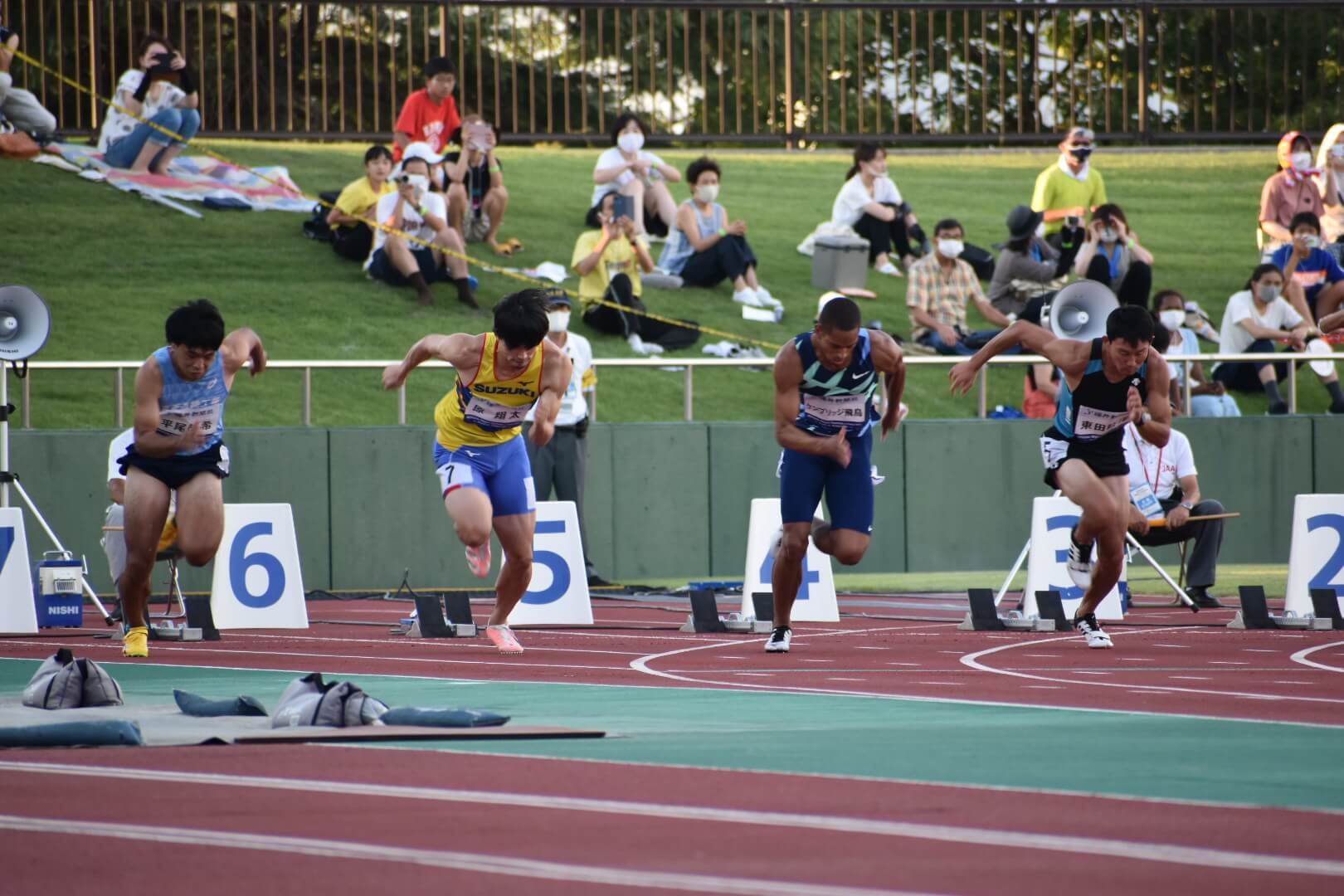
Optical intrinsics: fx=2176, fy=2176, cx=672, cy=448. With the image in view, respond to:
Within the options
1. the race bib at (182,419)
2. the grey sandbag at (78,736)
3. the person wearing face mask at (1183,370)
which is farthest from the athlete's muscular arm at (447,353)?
the person wearing face mask at (1183,370)

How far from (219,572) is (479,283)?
947 centimetres

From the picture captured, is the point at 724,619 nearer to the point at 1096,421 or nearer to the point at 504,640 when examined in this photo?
the point at 504,640

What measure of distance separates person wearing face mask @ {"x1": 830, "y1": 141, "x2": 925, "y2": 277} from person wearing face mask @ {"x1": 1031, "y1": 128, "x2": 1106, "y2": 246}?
179 centimetres

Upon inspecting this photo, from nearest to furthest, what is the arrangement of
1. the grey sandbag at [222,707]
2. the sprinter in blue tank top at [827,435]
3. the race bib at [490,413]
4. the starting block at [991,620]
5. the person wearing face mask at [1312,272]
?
the grey sandbag at [222,707], the sprinter in blue tank top at [827,435], the race bib at [490,413], the starting block at [991,620], the person wearing face mask at [1312,272]

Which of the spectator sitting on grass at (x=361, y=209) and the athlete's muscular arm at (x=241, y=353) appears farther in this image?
the spectator sitting on grass at (x=361, y=209)

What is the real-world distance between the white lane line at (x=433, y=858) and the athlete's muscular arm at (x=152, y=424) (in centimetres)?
610

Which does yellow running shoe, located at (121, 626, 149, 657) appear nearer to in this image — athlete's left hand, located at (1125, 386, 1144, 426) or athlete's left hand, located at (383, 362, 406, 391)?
athlete's left hand, located at (383, 362, 406, 391)

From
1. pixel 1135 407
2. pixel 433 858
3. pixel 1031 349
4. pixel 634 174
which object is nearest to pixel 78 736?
pixel 433 858

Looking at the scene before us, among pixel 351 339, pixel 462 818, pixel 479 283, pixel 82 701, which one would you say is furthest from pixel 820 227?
pixel 462 818

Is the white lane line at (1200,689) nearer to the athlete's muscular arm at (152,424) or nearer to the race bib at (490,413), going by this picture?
the race bib at (490,413)

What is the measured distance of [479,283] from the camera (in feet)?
79.2

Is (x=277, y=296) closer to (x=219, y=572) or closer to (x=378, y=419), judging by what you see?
(x=378, y=419)

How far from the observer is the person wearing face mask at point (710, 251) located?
2422cm

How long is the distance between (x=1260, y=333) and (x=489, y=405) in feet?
39.9
